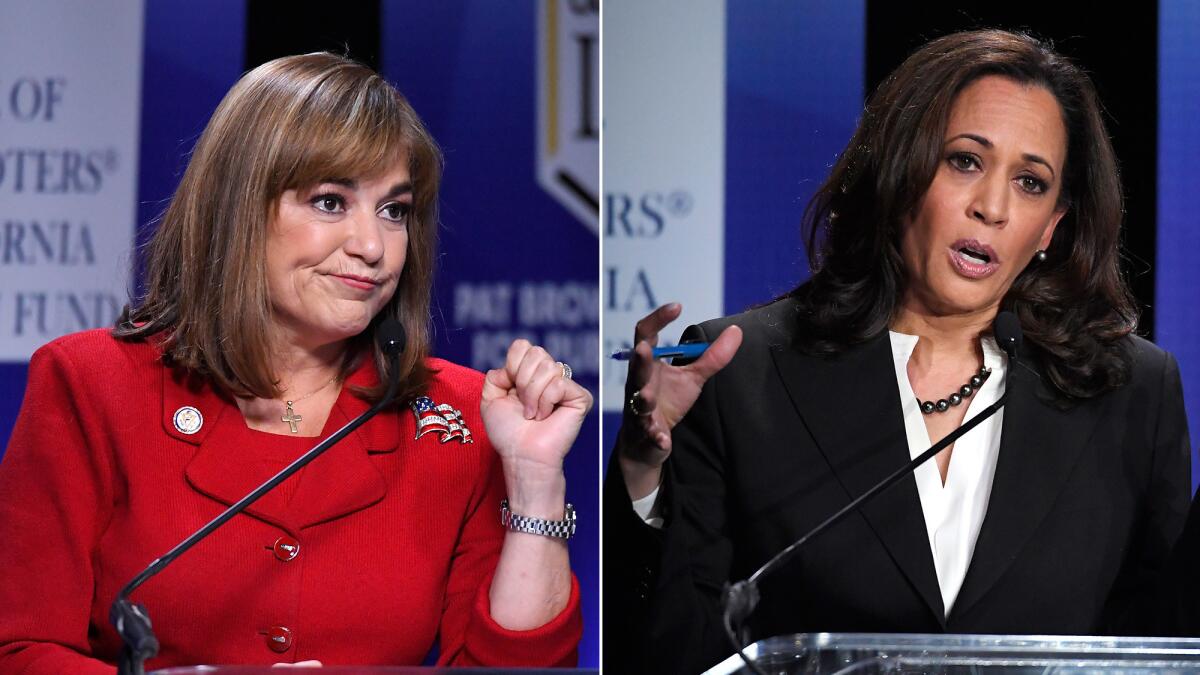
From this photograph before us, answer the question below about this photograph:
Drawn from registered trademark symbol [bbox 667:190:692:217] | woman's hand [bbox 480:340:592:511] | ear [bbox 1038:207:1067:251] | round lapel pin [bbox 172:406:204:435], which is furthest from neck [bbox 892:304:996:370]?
round lapel pin [bbox 172:406:204:435]

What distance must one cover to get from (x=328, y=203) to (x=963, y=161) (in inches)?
39.1

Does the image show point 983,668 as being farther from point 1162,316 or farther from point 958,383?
point 1162,316

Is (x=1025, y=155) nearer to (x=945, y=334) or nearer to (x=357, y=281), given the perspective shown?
(x=945, y=334)

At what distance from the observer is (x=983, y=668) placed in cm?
164

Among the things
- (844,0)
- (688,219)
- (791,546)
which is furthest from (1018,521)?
(844,0)

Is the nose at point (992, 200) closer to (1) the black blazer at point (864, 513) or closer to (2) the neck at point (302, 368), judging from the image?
(1) the black blazer at point (864, 513)

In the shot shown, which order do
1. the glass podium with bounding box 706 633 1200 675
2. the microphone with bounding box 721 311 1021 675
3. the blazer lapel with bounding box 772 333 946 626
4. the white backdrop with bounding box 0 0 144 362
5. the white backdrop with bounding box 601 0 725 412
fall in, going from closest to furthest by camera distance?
the glass podium with bounding box 706 633 1200 675
the microphone with bounding box 721 311 1021 675
the blazer lapel with bounding box 772 333 946 626
the white backdrop with bounding box 601 0 725 412
the white backdrop with bounding box 0 0 144 362

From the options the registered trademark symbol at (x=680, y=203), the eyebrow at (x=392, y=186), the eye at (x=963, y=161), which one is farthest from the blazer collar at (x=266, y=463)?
the eye at (x=963, y=161)

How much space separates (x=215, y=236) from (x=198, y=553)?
51 centimetres

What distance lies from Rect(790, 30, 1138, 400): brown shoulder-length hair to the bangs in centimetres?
70

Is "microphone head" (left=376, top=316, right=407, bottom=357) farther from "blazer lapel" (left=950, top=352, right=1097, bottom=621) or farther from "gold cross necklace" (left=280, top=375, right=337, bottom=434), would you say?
"blazer lapel" (left=950, top=352, right=1097, bottom=621)

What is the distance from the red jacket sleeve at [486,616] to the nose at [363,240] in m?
0.38

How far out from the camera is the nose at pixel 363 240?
7.01 feet

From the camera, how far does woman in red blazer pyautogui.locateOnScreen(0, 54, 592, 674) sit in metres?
2.05
